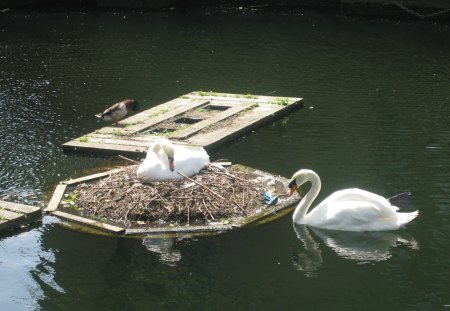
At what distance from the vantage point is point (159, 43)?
2916 centimetres

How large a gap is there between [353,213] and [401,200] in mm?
1044

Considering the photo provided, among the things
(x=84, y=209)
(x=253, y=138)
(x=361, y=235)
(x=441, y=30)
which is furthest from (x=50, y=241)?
(x=441, y=30)

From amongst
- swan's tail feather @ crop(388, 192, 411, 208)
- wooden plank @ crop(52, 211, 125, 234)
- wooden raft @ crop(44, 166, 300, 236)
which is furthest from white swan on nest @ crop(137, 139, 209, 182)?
swan's tail feather @ crop(388, 192, 411, 208)

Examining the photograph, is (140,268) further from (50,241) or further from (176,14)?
(176,14)

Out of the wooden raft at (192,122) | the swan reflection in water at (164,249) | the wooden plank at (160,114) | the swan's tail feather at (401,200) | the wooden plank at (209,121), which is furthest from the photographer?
the wooden plank at (160,114)

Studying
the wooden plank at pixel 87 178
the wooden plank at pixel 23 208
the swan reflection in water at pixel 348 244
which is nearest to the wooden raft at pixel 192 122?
the wooden plank at pixel 87 178

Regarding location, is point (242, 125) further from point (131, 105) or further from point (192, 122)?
point (131, 105)

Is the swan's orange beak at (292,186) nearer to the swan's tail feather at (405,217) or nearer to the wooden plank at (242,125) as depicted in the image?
the swan's tail feather at (405,217)

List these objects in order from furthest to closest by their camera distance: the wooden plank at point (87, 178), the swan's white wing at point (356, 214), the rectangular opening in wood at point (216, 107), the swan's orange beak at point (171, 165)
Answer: the rectangular opening in wood at point (216, 107), the wooden plank at point (87, 178), the swan's orange beak at point (171, 165), the swan's white wing at point (356, 214)

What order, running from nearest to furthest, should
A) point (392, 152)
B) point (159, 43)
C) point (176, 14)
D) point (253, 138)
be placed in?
point (392, 152) → point (253, 138) → point (159, 43) → point (176, 14)

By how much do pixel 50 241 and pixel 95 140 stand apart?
190 inches

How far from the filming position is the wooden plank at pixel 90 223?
12.2 m

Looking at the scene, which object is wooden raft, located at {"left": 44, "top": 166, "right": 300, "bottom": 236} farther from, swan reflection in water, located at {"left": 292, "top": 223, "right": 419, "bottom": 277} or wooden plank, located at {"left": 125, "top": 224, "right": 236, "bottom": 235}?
swan reflection in water, located at {"left": 292, "top": 223, "right": 419, "bottom": 277}

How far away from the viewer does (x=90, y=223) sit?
12484mm
